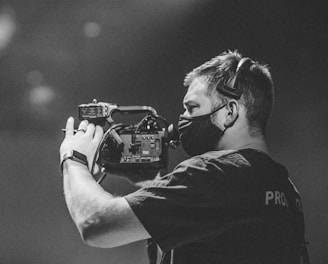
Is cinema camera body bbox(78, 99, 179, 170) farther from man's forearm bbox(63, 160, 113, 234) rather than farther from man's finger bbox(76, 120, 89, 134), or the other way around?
man's forearm bbox(63, 160, 113, 234)

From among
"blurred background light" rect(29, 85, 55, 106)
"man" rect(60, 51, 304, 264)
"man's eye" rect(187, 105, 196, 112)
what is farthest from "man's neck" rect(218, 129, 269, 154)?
"blurred background light" rect(29, 85, 55, 106)

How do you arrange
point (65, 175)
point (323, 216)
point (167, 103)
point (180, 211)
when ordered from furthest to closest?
1. point (167, 103)
2. point (323, 216)
3. point (65, 175)
4. point (180, 211)

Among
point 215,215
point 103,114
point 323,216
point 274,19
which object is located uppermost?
point 274,19

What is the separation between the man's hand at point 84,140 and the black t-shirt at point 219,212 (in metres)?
0.22

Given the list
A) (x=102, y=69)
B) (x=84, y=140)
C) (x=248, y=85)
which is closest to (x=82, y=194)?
(x=84, y=140)

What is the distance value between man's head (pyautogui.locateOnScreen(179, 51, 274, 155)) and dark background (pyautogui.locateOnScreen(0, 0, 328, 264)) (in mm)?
918

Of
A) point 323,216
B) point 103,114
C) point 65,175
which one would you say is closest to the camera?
point 65,175

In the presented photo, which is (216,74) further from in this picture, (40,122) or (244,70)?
(40,122)

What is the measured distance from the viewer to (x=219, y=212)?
2.80ft

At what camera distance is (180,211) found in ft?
2.75

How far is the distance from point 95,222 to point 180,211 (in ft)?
0.53

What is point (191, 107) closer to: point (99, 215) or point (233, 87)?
point (233, 87)

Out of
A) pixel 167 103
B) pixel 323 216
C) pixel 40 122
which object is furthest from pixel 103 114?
pixel 323 216

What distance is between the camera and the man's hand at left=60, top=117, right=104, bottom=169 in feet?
3.33
